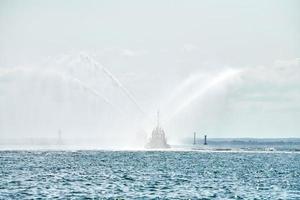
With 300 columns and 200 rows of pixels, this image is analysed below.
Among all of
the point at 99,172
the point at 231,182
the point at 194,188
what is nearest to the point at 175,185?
the point at 194,188

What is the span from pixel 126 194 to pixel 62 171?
3958cm

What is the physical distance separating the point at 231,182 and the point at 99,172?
2526cm

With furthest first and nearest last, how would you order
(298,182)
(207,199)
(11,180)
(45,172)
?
(45,172) → (298,182) → (11,180) → (207,199)

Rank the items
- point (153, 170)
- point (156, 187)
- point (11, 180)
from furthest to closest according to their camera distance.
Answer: point (153, 170) → point (11, 180) → point (156, 187)

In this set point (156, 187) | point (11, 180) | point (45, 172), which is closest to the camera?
point (156, 187)

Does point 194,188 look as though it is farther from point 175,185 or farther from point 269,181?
point 269,181

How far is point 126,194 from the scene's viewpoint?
266 feet

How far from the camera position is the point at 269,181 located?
105 m

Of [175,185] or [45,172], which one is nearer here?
[175,185]

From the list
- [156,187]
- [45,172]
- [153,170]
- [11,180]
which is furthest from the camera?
[153,170]

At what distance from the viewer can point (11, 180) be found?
318 feet

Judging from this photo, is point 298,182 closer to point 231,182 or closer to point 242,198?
point 231,182

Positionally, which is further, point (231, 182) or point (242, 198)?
point (231, 182)

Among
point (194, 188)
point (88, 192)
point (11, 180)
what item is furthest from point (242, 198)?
point (11, 180)
